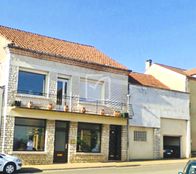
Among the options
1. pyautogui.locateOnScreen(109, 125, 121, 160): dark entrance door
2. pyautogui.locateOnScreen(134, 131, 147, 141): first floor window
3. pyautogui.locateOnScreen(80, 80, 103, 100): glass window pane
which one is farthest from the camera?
pyautogui.locateOnScreen(134, 131, 147, 141): first floor window

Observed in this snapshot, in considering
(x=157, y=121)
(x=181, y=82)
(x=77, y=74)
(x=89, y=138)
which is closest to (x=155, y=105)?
(x=157, y=121)

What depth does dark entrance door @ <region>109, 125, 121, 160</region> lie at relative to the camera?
27984 mm

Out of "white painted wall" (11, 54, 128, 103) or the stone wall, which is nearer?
the stone wall

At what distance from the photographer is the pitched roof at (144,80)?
3139 centimetres

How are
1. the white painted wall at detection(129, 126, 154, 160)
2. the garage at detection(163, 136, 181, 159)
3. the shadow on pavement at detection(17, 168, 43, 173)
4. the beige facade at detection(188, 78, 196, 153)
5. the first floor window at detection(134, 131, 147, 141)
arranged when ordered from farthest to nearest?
the beige facade at detection(188, 78, 196, 153) → the garage at detection(163, 136, 181, 159) → the first floor window at detection(134, 131, 147, 141) → the white painted wall at detection(129, 126, 154, 160) → the shadow on pavement at detection(17, 168, 43, 173)

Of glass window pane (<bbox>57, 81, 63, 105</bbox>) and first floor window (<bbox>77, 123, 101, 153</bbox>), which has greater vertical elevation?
glass window pane (<bbox>57, 81, 63, 105</bbox>)

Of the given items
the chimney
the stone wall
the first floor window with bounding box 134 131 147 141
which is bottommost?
the stone wall

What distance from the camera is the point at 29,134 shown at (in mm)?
24047

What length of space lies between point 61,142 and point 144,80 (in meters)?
11.1

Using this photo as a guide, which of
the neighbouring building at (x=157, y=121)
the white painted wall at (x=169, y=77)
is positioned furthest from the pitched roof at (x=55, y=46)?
the white painted wall at (x=169, y=77)

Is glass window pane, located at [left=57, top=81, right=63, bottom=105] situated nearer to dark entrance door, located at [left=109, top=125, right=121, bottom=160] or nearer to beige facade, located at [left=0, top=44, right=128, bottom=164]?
beige facade, located at [left=0, top=44, right=128, bottom=164]

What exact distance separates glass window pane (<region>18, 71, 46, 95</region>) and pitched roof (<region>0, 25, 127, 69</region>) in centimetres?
165

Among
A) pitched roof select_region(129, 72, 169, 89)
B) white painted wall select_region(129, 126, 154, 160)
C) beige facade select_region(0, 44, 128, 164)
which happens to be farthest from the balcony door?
pitched roof select_region(129, 72, 169, 89)

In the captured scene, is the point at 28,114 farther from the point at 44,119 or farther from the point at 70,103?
the point at 70,103
